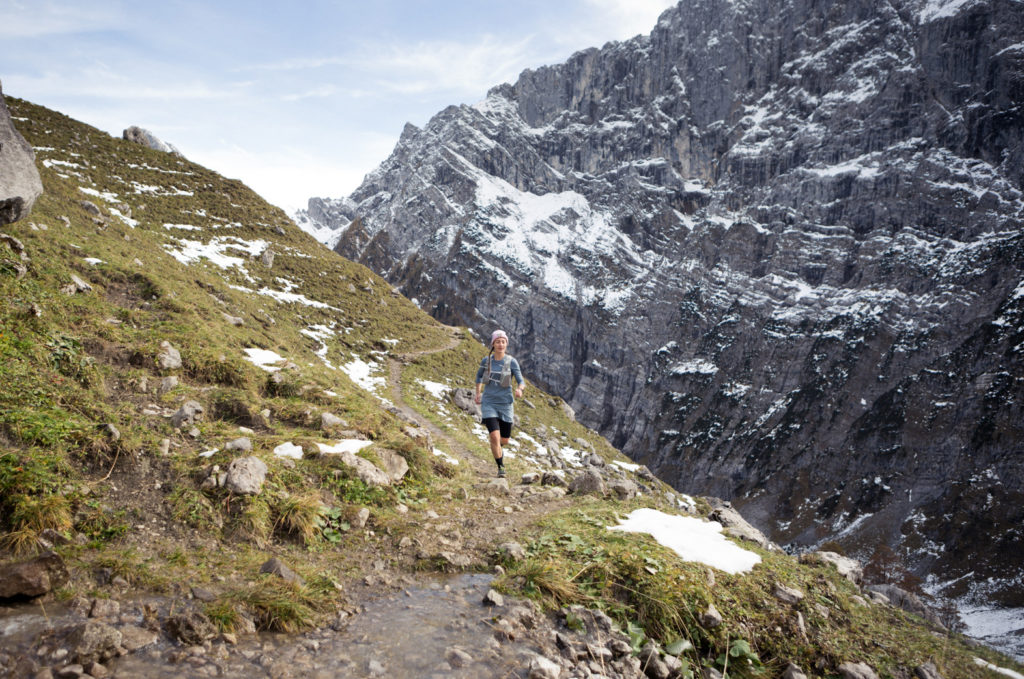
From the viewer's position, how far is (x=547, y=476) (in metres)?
11.6

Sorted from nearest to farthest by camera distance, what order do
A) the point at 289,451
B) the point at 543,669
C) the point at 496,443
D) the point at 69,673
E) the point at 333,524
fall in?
1. the point at 69,673
2. the point at 543,669
3. the point at 333,524
4. the point at 289,451
5. the point at 496,443

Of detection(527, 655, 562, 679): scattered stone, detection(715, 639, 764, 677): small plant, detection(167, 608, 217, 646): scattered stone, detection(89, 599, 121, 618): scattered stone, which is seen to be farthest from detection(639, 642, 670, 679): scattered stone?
detection(89, 599, 121, 618): scattered stone

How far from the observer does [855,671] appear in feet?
17.4

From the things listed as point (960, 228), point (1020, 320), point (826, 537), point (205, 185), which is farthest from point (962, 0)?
point (205, 185)

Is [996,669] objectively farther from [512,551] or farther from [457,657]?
[457,657]

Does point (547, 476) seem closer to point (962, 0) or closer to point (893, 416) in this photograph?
point (893, 416)

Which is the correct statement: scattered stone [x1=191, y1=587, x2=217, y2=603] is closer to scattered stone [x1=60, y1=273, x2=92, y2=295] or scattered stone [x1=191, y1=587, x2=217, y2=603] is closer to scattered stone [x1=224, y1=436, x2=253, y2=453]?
scattered stone [x1=224, y1=436, x2=253, y2=453]

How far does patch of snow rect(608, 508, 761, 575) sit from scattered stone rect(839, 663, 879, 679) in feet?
4.63

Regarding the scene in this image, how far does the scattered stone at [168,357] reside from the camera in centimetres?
980

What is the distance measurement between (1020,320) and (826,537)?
88.9 m

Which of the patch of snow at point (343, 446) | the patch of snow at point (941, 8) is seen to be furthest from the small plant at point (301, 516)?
the patch of snow at point (941, 8)

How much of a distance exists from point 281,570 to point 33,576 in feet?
6.17

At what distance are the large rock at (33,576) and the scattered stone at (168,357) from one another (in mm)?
6513

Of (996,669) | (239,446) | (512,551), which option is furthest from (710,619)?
(239,446)
